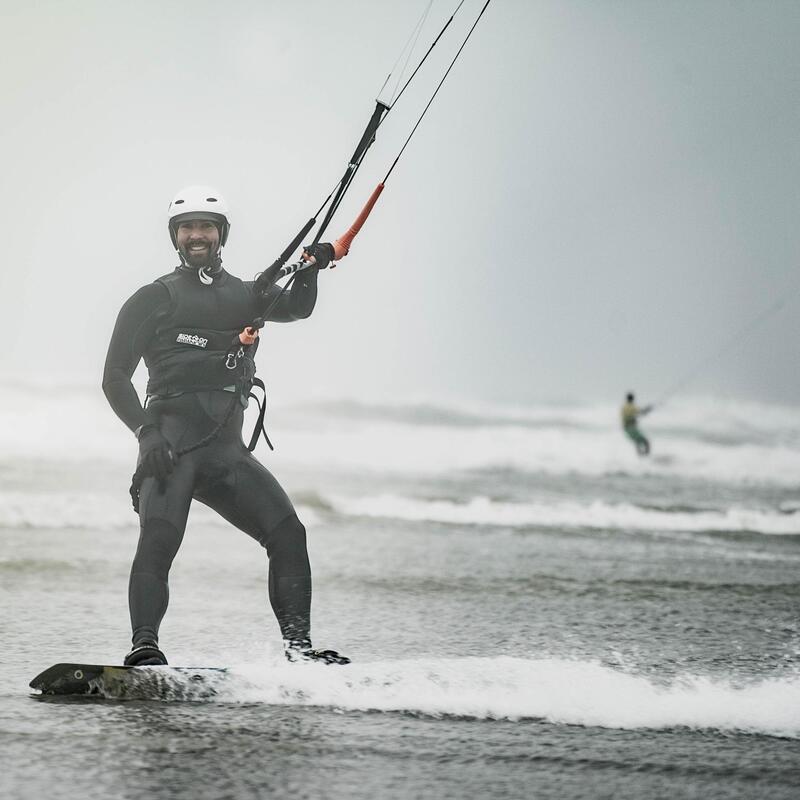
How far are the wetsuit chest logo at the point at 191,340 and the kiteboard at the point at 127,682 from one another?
1.31 meters

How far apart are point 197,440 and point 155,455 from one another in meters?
0.22

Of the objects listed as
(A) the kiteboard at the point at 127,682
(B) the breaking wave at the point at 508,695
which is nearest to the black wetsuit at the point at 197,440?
(B) the breaking wave at the point at 508,695

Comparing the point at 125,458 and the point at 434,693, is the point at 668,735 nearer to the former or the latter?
the point at 434,693

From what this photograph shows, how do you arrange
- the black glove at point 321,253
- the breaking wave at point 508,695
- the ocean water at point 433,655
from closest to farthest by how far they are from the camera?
the ocean water at point 433,655 < the breaking wave at point 508,695 < the black glove at point 321,253

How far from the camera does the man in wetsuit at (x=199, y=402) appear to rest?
15.7 feet

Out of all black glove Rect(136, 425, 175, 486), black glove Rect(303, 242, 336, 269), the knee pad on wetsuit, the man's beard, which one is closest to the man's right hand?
black glove Rect(136, 425, 175, 486)

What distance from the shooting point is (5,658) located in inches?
198

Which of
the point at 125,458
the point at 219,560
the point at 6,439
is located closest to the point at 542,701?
the point at 219,560

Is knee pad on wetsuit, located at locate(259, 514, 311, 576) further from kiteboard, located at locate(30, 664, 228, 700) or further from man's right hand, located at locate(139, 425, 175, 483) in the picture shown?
kiteboard, located at locate(30, 664, 228, 700)

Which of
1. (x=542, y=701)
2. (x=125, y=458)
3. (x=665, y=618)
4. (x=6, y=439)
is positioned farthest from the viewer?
(x=6, y=439)

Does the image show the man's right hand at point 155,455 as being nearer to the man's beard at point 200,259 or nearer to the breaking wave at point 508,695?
the man's beard at point 200,259

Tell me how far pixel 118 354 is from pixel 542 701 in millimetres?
2068

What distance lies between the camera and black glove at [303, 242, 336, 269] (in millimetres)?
5020

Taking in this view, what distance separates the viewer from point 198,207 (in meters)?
4.92
